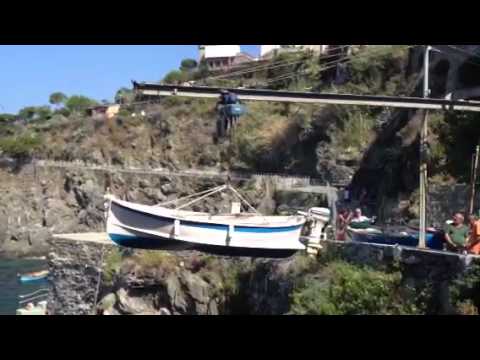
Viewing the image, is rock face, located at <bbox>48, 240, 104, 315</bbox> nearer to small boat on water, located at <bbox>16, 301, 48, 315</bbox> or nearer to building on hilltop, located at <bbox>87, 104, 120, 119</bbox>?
small boat on water, located at <bbox>16, 301, 48, 315</bbox>

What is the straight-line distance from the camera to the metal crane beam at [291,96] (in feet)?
24.1

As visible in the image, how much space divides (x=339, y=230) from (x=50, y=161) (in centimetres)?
3208

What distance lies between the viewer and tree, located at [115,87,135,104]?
4419 centimetres

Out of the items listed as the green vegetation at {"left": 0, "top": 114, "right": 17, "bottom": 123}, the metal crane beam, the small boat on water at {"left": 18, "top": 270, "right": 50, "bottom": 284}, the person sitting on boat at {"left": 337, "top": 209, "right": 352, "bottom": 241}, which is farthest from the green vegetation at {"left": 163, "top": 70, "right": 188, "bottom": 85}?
the metal crane beam

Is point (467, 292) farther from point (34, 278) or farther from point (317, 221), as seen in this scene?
point (34, 278)

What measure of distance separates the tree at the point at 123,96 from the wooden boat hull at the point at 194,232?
105 ft

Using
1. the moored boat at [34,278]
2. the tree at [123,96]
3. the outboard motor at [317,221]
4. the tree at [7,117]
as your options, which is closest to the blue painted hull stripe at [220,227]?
the outboard motor at [317,221]

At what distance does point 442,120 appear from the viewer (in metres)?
14.2

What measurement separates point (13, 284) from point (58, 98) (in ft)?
109

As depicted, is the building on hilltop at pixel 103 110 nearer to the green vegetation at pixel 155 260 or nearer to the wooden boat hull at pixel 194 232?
the green vegetation at pixel 155 260

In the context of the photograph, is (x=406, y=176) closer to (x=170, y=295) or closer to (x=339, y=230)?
(x=339, y=230)

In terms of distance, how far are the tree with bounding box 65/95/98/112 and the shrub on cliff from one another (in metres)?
44.1

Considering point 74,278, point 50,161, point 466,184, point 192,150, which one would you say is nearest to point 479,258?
point 466,184

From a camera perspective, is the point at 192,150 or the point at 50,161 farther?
the point at 50,161
